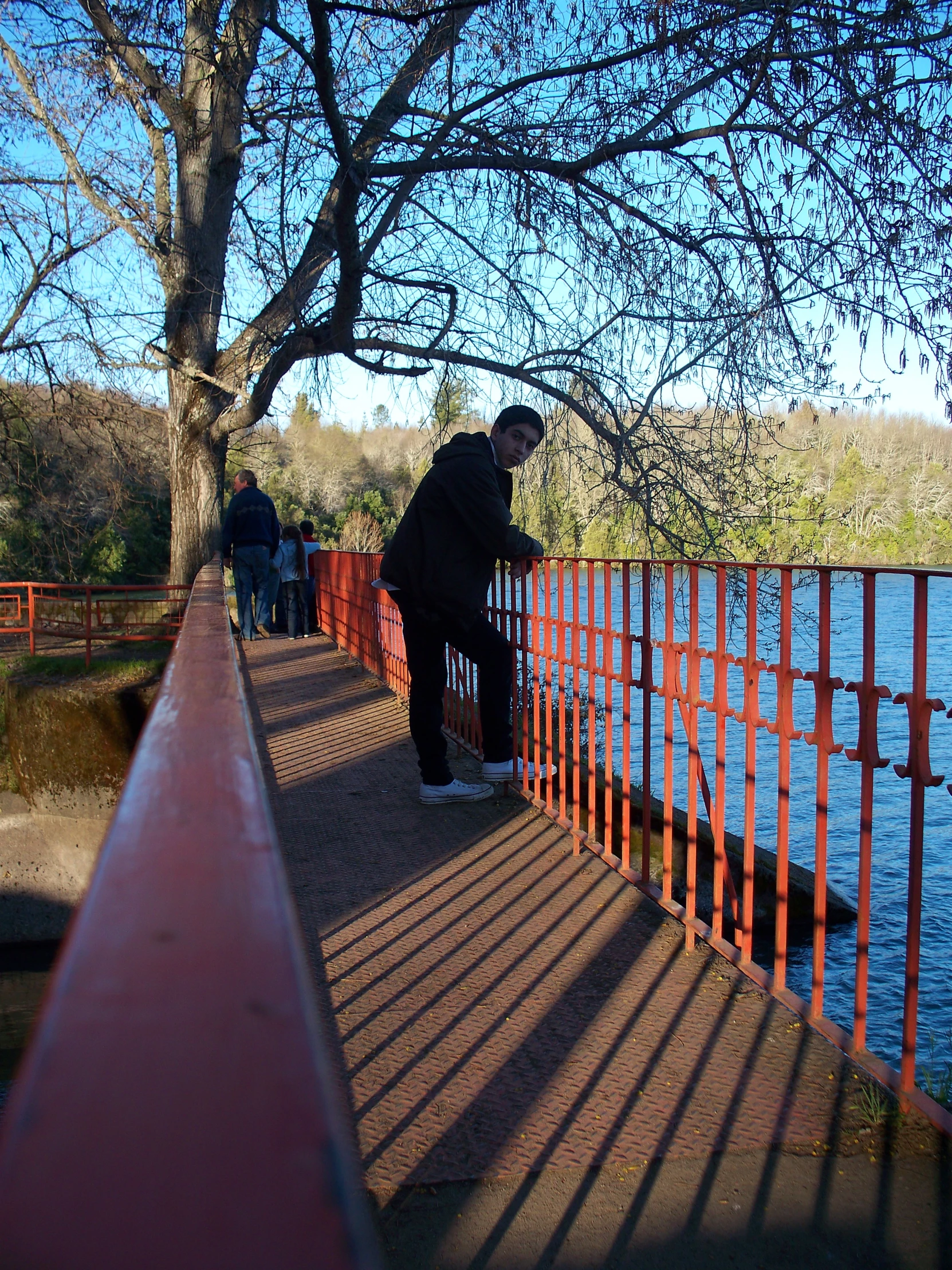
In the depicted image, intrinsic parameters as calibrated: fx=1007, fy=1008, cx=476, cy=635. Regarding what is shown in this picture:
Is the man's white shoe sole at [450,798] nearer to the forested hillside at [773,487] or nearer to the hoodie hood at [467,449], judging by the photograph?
the hoodie hood at [467,449]

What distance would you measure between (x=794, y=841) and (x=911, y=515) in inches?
179

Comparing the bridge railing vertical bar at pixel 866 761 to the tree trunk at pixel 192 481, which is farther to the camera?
the tree trunk at pixel 192 481

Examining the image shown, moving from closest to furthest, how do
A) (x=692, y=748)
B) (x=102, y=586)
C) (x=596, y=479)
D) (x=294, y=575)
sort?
(x=692, y=748)
(x=596, y=479)
(x=102, y=586)
(x=294, y=575)

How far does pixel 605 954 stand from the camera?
3793mm

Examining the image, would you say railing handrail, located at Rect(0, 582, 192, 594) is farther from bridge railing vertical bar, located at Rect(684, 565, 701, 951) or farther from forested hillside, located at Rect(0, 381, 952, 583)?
bridge railing vertical bar, located at Rect(684, 565, 701, 951)

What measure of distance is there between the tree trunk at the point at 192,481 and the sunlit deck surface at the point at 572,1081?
9.13 metres

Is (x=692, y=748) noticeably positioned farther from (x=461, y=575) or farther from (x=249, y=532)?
(x=249, y=532)

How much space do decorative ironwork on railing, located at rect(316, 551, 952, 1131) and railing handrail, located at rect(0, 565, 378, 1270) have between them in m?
2.30

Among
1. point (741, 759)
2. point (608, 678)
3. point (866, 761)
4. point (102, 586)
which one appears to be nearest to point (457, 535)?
point (608, 678)

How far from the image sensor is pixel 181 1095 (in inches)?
16.6

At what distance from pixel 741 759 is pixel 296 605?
744 cm

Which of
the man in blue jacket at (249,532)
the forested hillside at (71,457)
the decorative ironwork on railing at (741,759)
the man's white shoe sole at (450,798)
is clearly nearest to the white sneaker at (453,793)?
the man's white shoe sole at (450,798)

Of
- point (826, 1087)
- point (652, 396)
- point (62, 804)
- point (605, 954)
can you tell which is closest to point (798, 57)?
point (652, 396)

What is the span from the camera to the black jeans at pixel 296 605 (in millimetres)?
15945
